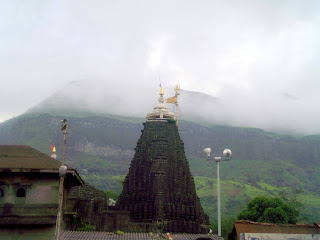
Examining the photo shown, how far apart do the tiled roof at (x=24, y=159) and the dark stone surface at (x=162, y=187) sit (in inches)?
777

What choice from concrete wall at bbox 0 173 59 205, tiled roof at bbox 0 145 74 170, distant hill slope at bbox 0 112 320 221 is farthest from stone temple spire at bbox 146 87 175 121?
distant hill slope at bbox 0 112 320 221

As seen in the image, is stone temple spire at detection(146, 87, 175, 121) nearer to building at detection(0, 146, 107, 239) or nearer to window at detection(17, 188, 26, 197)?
building at detection(0, 146, 107, 239)

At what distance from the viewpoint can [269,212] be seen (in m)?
59.1

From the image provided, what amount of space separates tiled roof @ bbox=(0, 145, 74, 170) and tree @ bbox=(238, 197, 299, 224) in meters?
41.6

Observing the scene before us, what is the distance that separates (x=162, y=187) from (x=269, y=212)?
21168 millimetres

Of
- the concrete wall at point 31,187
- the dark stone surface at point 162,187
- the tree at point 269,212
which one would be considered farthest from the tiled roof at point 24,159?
the tree at point 269,212

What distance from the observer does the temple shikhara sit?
43562 mm

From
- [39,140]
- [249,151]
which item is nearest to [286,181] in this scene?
[249,151]

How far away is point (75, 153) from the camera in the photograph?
17812 centimetres

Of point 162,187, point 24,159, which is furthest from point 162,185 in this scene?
point 24,159

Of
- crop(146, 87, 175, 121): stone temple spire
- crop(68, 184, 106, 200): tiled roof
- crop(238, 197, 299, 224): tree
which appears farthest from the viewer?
crop(238, 197, 299, 224): tree

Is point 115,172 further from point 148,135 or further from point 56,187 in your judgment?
point 56,187

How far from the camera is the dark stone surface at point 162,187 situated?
43.5 m

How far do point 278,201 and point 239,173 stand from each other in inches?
4183
